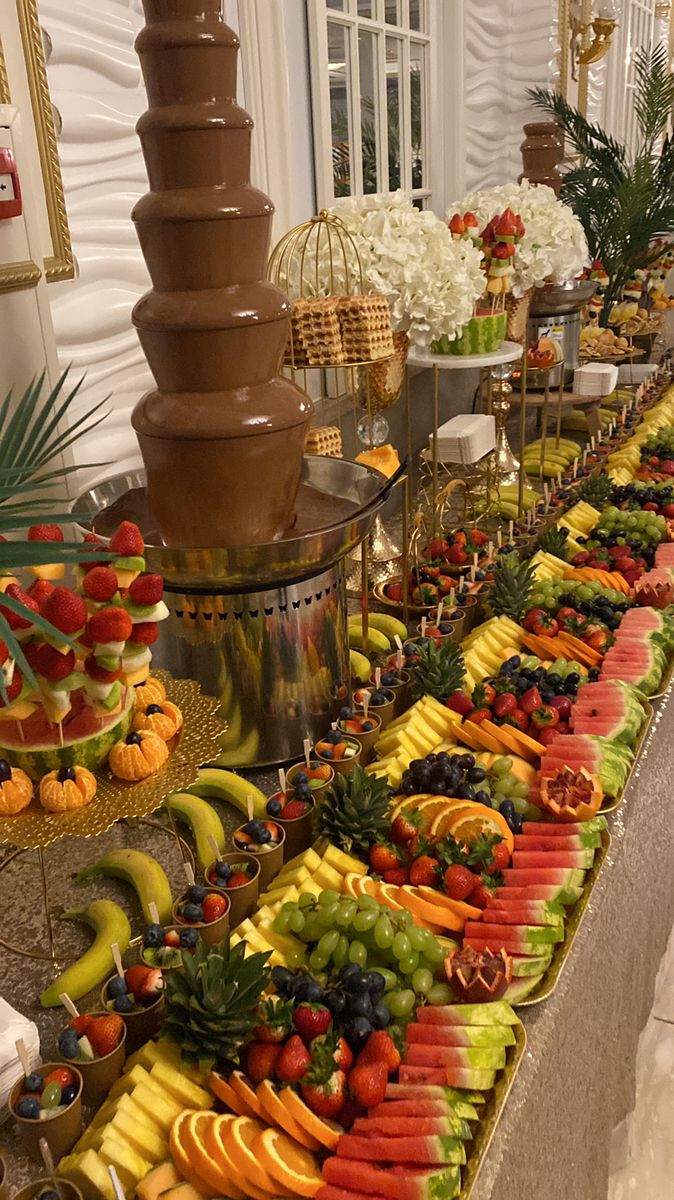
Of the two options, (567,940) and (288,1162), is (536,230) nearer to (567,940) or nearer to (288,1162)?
(567,940)

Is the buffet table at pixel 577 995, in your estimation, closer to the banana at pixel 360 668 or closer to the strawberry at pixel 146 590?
the banana at pixel 360 668

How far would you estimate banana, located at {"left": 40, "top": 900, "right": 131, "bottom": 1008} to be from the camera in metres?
1.25

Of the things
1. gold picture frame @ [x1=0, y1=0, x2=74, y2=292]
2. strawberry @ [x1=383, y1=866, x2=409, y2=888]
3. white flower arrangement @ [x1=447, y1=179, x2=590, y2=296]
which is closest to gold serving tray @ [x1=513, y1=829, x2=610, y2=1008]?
strawberry @ [x1=383, y1=866, x2=409, y2=888]

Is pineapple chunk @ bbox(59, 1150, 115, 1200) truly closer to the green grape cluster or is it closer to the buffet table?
the buffet table

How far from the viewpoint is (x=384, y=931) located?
3.94 feet

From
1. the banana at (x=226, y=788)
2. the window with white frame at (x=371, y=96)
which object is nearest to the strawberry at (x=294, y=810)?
the banana at (x=226, y=788)

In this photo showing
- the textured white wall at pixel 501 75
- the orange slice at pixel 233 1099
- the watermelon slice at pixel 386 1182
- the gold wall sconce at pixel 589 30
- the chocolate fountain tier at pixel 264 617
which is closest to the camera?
the watermelon slice at pixel 386 1182

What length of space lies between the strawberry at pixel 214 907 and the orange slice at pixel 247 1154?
29 cm

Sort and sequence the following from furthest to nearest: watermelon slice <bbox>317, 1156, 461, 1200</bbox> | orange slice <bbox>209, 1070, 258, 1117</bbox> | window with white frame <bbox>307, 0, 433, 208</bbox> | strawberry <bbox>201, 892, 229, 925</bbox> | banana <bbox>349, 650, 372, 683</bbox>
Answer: window with white frame <bbox>307, 0, 433, 208</bbox>, banana <bbox>349, 650, 372, 683</bbox>, strawberry <bbox>201, 892, 229, 925</bbox>, orange slice <bbox>209, 1070, 258, 1117</bbox>, watermelon slice <bbox>317, 1156, 461, 1200</bbox>

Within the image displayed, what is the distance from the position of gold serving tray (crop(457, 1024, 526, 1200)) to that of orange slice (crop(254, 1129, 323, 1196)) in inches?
5.9

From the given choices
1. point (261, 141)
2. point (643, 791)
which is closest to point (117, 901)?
point (643, 791)

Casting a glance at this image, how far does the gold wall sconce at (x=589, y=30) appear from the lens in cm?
493

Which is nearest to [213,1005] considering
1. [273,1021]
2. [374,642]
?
[273,1021]

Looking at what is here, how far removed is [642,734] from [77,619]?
1.12 m
